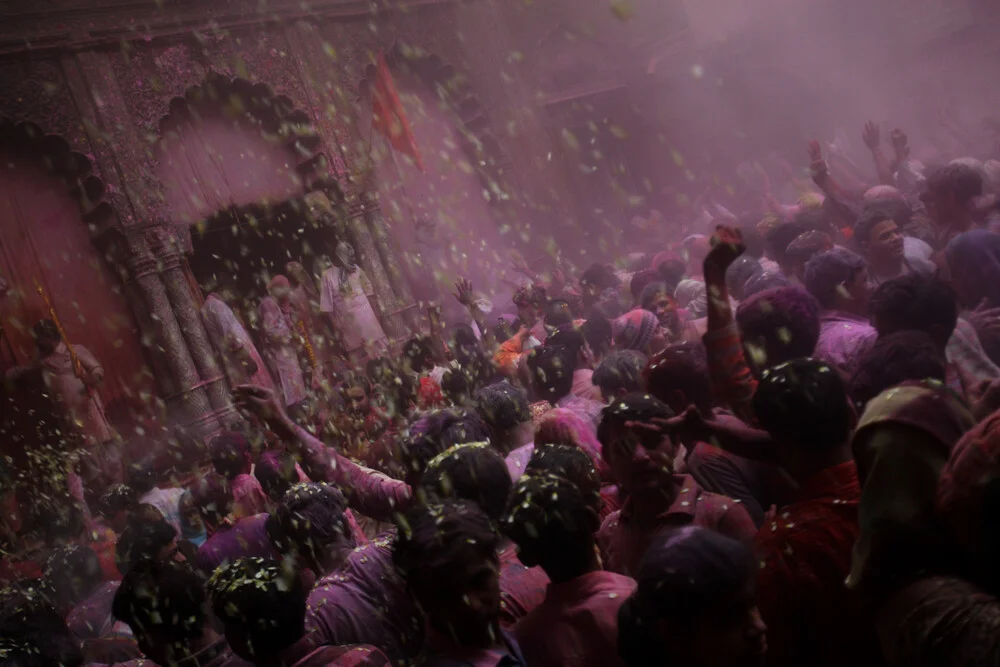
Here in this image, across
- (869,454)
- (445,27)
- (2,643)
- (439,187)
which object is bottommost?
(869,454)

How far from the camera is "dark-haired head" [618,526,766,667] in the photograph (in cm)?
145

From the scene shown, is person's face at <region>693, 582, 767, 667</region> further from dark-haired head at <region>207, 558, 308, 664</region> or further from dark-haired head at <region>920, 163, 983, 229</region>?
dark-haired head at <region>920, 163, 983, 229</region>

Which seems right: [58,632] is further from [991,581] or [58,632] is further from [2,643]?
[991,581]

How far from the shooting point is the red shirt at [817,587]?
1.55 m

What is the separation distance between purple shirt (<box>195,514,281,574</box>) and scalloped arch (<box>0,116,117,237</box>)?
6801 mm

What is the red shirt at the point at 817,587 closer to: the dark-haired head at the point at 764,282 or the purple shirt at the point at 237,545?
the purple shirt at the point at 237,545

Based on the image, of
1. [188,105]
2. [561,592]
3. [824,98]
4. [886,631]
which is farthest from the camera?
[824,98]

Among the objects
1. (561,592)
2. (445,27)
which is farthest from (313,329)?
(561,592)

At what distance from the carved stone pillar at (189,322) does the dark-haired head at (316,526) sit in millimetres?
6669

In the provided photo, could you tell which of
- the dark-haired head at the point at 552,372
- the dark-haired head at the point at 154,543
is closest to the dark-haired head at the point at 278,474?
the dark-haired head at the point at 154,543

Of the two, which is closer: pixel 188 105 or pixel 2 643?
pixel 2 643

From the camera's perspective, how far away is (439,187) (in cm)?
1293

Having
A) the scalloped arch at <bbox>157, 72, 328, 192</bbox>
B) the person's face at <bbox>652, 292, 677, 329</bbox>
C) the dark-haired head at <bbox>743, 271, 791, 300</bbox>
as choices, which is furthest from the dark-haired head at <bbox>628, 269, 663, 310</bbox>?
the scalloped arch at <bbox>157, 72, 328, 192</bbox>

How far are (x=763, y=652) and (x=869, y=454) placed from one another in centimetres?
49
